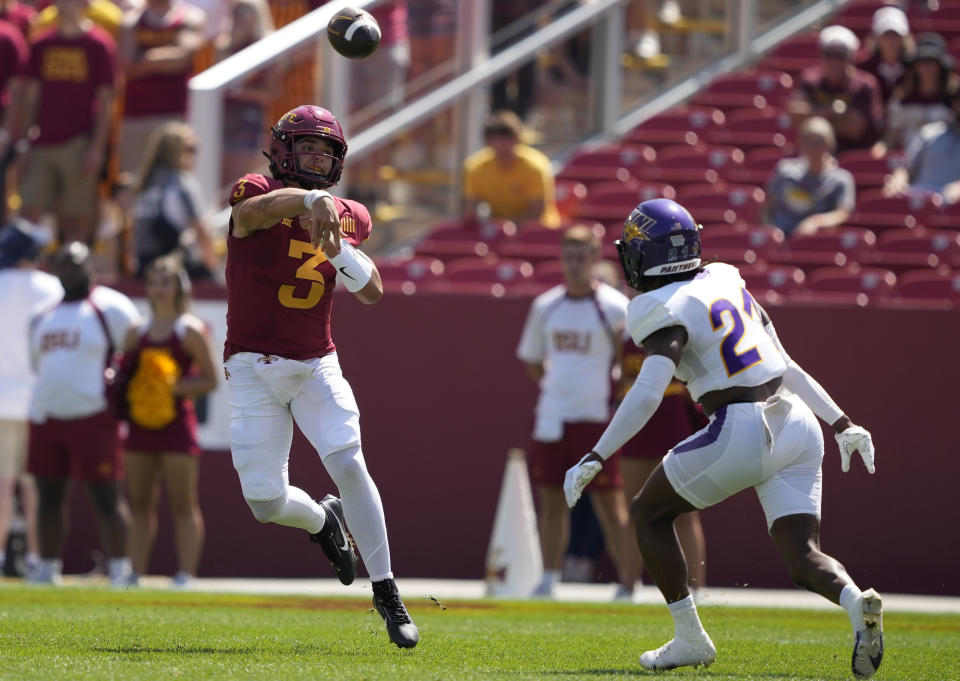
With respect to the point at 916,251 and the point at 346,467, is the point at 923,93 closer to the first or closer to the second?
the point at 916,251

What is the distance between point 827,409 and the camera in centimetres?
597

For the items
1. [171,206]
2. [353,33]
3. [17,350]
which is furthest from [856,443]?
[17,350]

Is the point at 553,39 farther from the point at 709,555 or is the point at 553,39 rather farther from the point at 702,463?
the point at 702,463

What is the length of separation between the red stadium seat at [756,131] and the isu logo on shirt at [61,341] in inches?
235

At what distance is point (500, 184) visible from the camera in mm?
12094

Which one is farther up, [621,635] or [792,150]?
[792,150]

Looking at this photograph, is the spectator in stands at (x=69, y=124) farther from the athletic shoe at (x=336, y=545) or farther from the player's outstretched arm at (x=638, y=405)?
the player's outstretched arm at (x=638, y=405)

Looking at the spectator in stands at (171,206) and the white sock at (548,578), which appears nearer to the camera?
the white sock at (548,578)

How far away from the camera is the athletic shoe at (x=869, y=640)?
17.7 ft

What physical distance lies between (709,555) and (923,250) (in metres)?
2.70

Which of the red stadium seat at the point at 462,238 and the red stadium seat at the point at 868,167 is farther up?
the red stadium seat at the point at 868,167

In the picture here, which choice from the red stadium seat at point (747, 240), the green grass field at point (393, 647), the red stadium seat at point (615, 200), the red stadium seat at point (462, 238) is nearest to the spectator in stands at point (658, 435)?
the green grass field at point (393, 647)

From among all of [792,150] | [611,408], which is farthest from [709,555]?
[792,150]

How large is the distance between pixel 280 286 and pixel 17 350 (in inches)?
191
